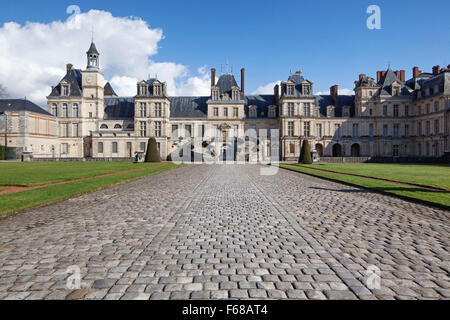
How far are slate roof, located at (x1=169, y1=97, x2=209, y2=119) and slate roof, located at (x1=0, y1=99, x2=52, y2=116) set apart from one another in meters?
22.3

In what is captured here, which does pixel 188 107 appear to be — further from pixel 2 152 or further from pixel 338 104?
pixel 2 152

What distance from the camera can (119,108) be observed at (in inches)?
2191

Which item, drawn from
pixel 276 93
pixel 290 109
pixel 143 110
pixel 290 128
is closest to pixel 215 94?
pixel 276 93

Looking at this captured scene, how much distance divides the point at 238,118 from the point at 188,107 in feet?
32.4

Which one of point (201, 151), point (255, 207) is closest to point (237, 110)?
point (201, 151)

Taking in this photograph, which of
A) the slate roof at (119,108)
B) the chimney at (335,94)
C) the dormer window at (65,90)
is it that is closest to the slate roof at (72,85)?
the dormer window at (65,90)

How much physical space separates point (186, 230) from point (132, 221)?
4.98 ft

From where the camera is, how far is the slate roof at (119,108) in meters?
54.9

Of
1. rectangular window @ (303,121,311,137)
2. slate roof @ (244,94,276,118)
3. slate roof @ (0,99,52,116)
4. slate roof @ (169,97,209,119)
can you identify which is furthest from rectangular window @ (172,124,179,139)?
rectangular window @ (303,121,311,137)

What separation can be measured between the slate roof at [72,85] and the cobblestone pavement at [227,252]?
52018 mm

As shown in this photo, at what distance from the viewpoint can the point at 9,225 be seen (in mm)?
6301

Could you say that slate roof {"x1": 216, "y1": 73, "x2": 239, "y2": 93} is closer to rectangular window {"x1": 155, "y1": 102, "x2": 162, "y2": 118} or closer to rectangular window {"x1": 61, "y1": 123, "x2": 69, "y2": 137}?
rectangular window {"x1": 155, "y1": 102, "x2": 162, "y2": 118}

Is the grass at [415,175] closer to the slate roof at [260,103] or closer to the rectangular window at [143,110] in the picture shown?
the slate roof at [260,103]
